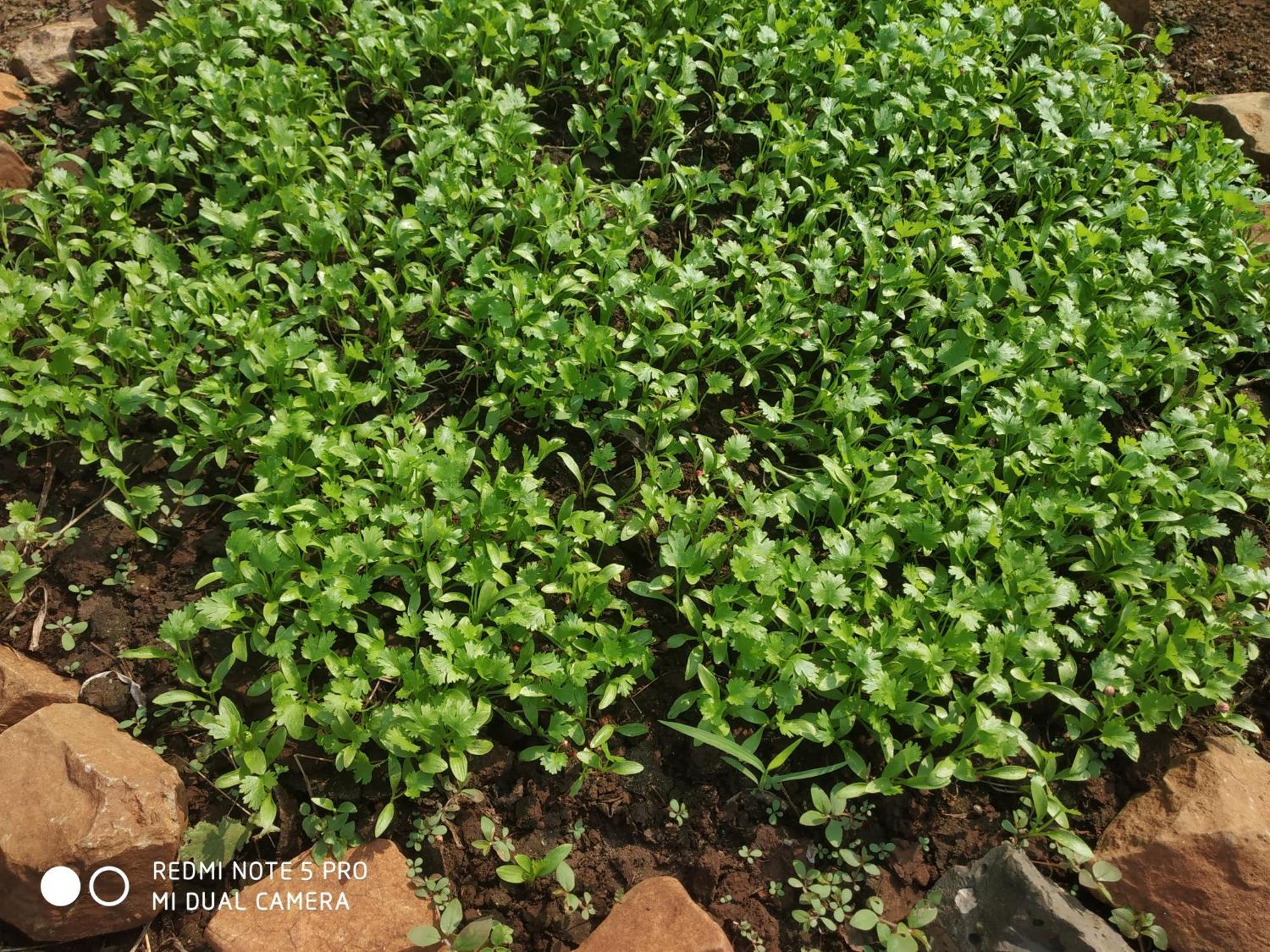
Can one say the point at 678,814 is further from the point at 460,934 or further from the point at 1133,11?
the point at 1133,11

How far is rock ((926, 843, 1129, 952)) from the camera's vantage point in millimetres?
2400

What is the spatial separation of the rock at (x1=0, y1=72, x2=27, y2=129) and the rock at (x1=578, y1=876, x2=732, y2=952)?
4266mm

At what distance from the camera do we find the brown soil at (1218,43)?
525 centimetres

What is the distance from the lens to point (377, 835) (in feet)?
8.56

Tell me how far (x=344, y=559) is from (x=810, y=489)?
5.12 feet

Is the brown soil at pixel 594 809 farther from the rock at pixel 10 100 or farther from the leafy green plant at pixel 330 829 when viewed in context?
the rock at pixel 10 100

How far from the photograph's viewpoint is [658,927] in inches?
97.0

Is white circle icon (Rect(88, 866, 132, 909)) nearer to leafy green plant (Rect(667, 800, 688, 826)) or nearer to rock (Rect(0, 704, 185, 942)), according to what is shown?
rock (Rect(0, 704, 185, 942))

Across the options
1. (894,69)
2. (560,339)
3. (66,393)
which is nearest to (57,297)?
(66,393)

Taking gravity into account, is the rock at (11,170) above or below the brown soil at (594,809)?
above

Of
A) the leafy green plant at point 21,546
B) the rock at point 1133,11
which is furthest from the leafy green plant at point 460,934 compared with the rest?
the rock at point 1133,11

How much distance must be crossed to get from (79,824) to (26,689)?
57cm

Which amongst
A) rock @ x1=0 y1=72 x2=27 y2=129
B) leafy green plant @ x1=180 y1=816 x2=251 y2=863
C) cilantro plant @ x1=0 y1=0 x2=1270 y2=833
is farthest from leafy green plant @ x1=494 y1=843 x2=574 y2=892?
rock @ x1=0 y1=72 x2=27 y2=129

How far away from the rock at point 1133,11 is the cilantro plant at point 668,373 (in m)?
0.73
